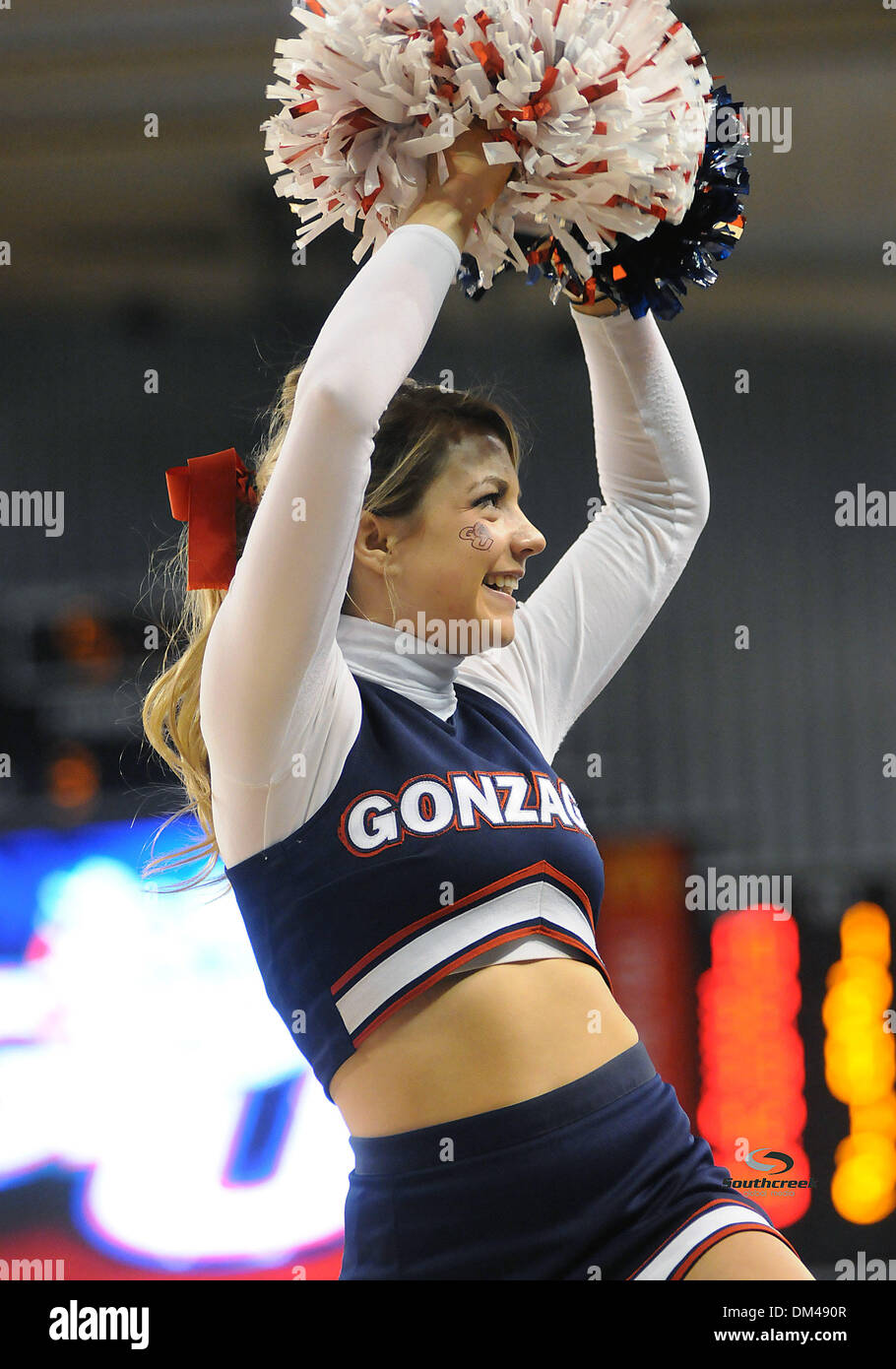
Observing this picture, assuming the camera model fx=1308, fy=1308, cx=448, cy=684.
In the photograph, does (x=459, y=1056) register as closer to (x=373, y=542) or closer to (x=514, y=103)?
(x=373, y=542)

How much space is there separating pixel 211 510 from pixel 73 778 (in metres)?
1.28

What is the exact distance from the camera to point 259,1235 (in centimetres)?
233

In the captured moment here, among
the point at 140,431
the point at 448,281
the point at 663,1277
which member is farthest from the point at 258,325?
the point at 663,1277

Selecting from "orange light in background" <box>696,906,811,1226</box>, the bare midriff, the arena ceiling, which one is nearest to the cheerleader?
the bare midriff

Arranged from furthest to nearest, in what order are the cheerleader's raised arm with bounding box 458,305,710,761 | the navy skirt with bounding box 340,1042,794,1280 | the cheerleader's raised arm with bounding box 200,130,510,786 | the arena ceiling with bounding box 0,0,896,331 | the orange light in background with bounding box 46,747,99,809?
the arena ceiling with bounding box 0,0,896,331, the orange light in background with bounding box 46,747,99,809, the cheerleader's raised arm with bounding box 458,305,710,761, the navy skirt with bounding box 340,1042,794,1280, the cheerleader's raised arm with bounding box 200,130,510,786

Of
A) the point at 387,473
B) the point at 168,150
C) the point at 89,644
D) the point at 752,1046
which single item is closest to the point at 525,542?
the point at 387,473

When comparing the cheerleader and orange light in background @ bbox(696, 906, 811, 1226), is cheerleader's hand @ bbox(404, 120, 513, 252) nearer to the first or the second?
the cheerleader

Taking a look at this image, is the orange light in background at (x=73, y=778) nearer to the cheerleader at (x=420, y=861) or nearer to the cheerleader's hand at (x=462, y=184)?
the cheerleader at (x=420, y=861)

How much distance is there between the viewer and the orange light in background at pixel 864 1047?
2412mm

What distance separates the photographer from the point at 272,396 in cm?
248

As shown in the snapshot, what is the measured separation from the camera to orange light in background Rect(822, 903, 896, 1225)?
7.91 feet

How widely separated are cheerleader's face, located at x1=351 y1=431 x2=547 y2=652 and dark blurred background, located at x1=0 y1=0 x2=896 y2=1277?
1260 mm
